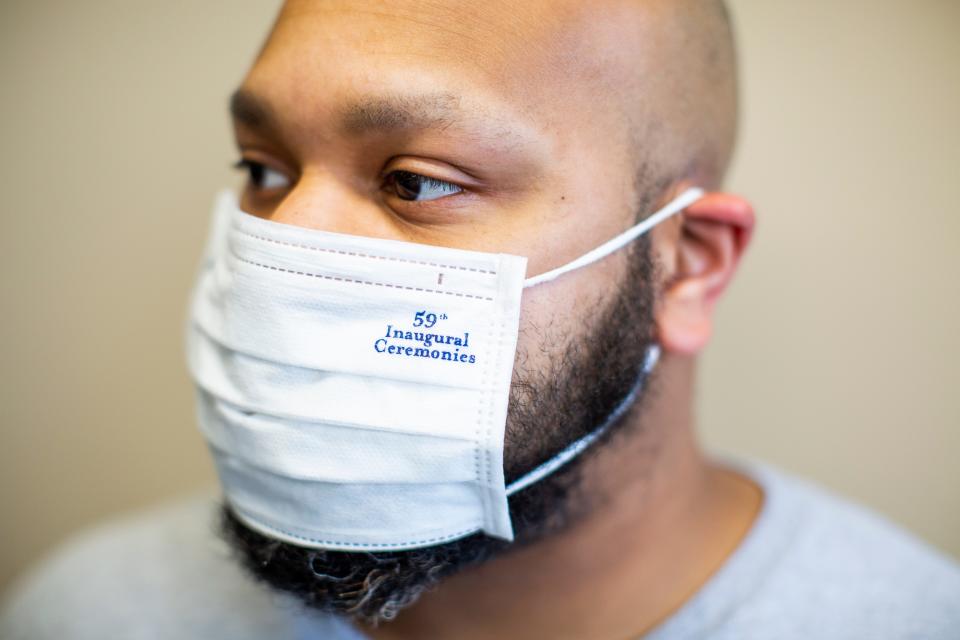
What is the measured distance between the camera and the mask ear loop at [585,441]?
3.85 feet

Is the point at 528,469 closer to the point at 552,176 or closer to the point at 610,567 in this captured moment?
the point at 610,567

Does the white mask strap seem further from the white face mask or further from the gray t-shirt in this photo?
the gray t-shirt

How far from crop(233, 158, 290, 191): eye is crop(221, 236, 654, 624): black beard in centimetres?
60

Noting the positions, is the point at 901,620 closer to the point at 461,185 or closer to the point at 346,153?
the point at 461,185

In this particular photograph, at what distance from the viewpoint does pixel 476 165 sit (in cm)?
115

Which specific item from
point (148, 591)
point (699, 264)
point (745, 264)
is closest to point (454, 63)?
point (699, 264)

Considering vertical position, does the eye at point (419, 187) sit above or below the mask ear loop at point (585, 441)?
above

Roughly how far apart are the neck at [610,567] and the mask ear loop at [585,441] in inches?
2.4

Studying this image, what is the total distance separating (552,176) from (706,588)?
0.85 metres

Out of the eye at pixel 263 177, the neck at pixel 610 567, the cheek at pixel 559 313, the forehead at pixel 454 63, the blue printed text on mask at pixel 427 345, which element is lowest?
the neck at pixel 610 567

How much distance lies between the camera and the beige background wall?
184cm

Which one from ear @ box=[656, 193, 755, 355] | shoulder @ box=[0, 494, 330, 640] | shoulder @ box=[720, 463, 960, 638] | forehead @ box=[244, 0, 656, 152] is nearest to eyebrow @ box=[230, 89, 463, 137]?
forehead @ box=[244, 0, 656, 152]

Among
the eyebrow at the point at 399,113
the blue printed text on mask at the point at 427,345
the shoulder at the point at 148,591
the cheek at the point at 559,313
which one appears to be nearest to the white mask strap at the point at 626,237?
the cheek at the point at 559,313

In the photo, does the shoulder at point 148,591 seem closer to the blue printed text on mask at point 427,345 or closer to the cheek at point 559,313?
the blue printed text on mask at point 427,345
